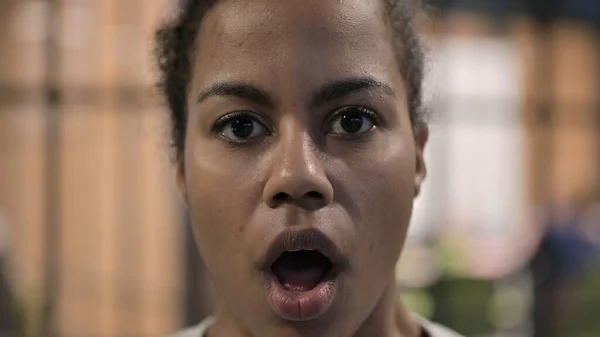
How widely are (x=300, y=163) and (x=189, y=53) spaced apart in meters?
0.22

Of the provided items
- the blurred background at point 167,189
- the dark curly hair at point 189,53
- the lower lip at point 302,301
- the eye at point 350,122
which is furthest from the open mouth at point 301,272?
the blurred background at point 167,189

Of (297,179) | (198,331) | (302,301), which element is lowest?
(198,331)

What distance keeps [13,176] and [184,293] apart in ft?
3.74

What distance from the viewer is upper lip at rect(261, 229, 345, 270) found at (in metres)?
0.75

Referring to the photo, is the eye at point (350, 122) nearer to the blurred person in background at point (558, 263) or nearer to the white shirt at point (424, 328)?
the white shirt at point (424, 328)

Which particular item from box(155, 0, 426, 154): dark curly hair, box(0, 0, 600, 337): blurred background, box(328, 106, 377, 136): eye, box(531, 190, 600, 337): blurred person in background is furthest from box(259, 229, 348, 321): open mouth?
box(531, 190, 600, 337): blurred person in background

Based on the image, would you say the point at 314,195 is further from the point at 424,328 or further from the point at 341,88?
the point at 424,328

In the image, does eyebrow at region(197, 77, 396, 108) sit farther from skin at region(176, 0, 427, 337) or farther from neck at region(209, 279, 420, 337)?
neck at region(209, 279, 420, 337)

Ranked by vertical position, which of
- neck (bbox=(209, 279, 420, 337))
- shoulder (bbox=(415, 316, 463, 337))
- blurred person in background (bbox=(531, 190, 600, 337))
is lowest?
blurred person in background (bbox=(531, 190, 600, 337))

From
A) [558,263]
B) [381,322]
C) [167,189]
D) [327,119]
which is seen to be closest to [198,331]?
[381,322]

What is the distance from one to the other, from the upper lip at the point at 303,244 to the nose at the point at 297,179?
1.0 inches

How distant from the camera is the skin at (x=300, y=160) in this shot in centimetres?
76

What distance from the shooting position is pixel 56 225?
325 cm

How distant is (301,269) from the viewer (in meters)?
0.79
